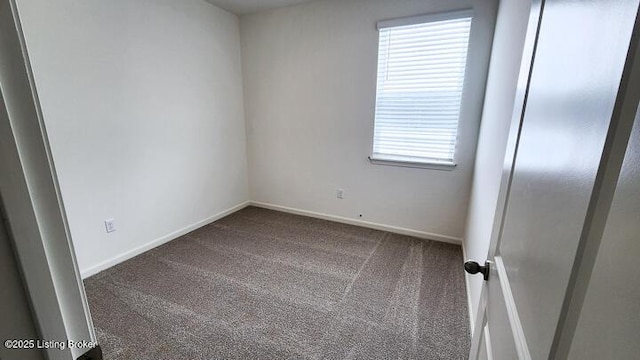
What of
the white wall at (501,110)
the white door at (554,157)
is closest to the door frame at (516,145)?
the white door at (554,157)

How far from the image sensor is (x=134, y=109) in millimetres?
2459

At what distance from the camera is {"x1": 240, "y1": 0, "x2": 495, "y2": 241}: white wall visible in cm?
268

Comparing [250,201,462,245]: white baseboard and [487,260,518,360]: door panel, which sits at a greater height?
[487,260,518,360]: door panel

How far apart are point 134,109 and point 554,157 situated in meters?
2.98

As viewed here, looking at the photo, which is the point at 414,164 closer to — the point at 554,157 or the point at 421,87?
the point at 421,87

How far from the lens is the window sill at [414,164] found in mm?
2742

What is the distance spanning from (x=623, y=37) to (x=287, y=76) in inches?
130

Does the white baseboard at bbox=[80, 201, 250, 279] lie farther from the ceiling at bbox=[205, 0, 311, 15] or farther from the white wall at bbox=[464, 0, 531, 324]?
the white wall at bbox=[464, 0, 531, 324]

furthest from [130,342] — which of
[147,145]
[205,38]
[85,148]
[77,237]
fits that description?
[205,38]

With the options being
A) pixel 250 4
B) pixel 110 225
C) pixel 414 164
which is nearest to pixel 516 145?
pixel 414 164

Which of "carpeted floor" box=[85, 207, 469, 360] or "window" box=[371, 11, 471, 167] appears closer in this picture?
"carpeted floor" box=[85, 207, 469, 360]

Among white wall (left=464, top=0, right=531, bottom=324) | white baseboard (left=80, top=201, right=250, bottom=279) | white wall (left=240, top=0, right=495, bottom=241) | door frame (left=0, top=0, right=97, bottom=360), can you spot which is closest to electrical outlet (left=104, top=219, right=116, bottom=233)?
white baseboard (left=80, top=201, right=250, bottom=279)

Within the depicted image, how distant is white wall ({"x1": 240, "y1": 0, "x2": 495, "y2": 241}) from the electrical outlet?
6.00 ft

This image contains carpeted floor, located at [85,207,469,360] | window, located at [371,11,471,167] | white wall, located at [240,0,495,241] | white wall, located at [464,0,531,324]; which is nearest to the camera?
white wall, located at [464,0,531,324]
